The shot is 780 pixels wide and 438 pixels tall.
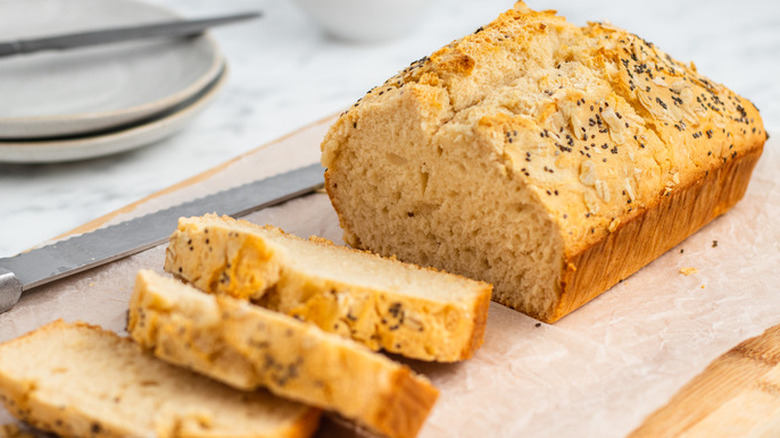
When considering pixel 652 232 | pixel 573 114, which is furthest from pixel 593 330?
pixel 573 114

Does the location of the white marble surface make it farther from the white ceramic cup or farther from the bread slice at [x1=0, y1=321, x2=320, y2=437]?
the bread slice at [x1=0, y1=321, x2=320, y2=437]

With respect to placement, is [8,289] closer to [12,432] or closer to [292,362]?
[12,432]

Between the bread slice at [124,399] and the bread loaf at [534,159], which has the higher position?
the bread loaf at [534,159]

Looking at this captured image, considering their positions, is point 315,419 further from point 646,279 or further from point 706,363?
point 646,279

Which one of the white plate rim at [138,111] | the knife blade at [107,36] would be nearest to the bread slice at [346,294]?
the white plate rim at [138,111]

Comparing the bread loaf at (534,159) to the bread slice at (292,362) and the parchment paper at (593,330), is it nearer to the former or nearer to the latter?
the parchment paper at (593,330)

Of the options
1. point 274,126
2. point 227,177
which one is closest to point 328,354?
point 227,177
